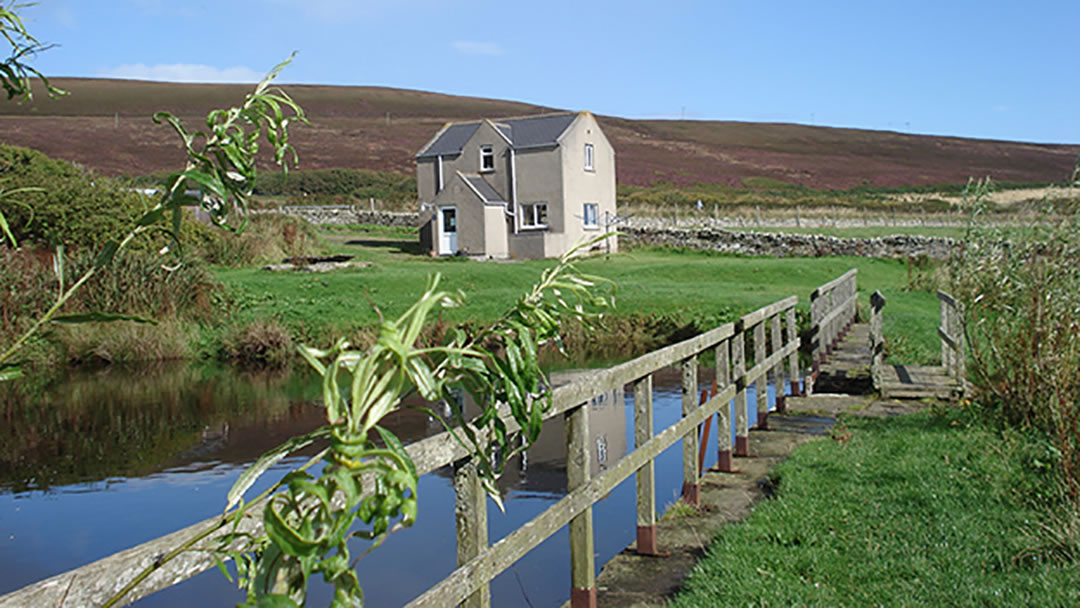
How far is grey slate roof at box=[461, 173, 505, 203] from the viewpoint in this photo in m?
37.6

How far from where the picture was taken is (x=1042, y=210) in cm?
760

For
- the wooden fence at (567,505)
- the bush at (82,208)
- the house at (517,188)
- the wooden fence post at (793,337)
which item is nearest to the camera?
the wooden fence at (567,505)

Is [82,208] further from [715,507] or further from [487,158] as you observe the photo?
[715,507]

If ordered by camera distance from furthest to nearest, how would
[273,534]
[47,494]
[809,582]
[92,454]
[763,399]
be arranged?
[92,454] → [47,494] → [763,399] → [809,582] → [273,534]

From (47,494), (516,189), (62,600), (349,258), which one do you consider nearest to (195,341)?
(47,494)

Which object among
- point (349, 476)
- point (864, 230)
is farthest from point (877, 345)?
point (864, 230)

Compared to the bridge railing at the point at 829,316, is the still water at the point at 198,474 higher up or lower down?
lower down

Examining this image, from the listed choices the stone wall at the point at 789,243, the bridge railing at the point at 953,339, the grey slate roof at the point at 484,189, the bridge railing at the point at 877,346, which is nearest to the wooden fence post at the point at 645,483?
the bridge railing at the point at 953,339

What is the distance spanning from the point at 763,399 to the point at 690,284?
1643 cm

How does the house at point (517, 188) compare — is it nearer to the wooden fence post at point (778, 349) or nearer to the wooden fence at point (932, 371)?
the wooden fence at point (932, 371)

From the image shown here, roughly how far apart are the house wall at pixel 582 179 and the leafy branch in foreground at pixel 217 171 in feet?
114

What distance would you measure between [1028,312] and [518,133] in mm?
33454

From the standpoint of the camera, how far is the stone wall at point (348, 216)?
2047 inches

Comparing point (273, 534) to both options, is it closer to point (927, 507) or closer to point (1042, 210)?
point (927, 507)
